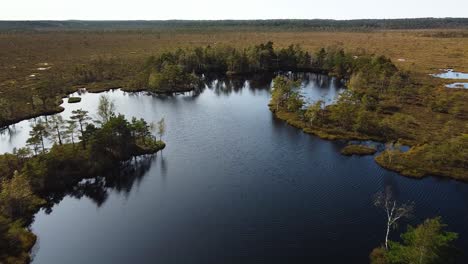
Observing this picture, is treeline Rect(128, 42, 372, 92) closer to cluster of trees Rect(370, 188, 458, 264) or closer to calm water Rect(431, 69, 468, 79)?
calm water Rect(431, 69, 468, 79)

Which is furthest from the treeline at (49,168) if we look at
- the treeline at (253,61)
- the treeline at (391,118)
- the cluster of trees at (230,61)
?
the cluster of trees at (230,61)

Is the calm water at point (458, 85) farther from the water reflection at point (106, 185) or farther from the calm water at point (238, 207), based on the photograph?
the water reflection at point (106, 185)

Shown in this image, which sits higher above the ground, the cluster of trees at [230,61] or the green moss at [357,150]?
the cluster of trees at [230,61]

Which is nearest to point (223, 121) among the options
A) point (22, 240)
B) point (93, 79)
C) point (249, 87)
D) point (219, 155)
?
point (219, 155)

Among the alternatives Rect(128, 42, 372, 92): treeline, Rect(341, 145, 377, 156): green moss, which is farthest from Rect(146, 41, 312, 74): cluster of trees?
Rect(341, 145, 377, 156): green moss

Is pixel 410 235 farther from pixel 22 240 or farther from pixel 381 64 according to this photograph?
pixel 381 64
